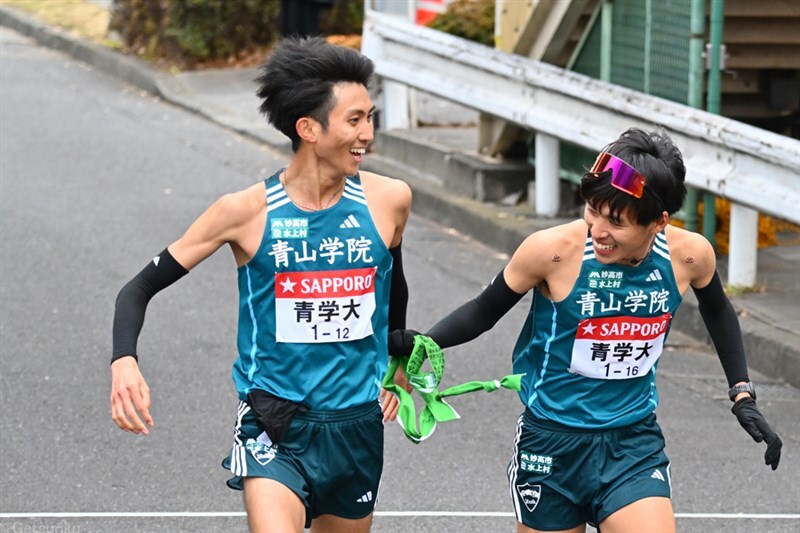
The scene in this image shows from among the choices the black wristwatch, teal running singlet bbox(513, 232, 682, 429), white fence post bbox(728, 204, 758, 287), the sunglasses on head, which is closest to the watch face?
the black wristwatch

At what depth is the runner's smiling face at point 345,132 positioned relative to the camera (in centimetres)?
432

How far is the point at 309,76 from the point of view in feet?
14.2

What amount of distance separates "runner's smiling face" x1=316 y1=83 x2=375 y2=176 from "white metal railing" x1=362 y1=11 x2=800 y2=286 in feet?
14.6

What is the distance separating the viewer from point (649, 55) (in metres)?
10.1

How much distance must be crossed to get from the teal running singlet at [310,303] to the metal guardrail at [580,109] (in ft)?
14.6

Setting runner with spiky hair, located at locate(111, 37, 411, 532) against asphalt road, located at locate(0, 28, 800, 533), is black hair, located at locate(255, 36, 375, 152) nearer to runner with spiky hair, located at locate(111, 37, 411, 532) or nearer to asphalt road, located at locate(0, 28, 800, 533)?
runner with spiky hair, located at locate(111, 37, 411, 532)

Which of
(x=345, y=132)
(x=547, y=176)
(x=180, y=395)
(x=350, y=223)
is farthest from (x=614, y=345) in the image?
(x=547, y=176)

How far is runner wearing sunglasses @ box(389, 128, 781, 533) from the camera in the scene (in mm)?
4281

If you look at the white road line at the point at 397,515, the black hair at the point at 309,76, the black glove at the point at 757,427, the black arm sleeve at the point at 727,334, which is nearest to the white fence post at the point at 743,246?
the white road line at the point at 397,515

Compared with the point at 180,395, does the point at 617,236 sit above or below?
above

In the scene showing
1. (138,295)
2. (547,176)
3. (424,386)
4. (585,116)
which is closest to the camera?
(138,295)

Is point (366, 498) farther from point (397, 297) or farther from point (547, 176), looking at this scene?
point (547, 176)

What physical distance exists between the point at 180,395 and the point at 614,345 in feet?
12.1

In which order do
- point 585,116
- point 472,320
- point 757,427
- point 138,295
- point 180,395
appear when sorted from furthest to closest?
1. point 585,116
2. point 180,395
3. point 472,320
4. point 757,427
5. point 138,295
